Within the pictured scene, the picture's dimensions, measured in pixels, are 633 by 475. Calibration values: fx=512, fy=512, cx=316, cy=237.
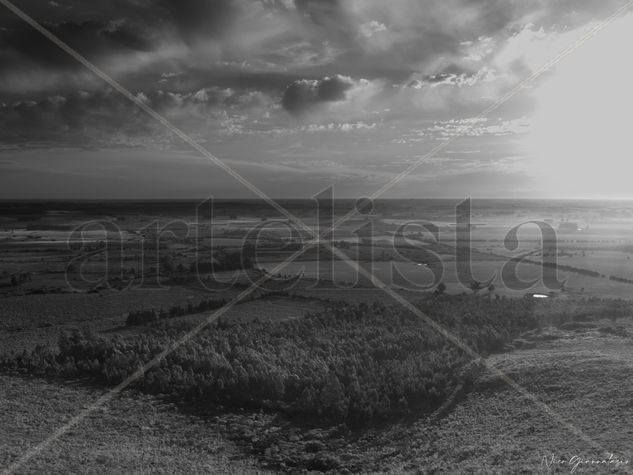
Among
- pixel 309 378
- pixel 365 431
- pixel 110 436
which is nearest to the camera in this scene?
pixel 110 436

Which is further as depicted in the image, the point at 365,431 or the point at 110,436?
the point at 365,431

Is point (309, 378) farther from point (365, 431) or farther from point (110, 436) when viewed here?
point (110, 436)

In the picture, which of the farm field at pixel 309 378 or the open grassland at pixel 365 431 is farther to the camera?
the farm field at pixel 309 378

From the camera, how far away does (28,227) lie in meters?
61.8

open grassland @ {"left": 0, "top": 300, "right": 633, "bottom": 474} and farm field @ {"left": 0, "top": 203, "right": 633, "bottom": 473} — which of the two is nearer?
open grassland @ {"left": 0, "top": 300, "right": 633, "bottom": 474}

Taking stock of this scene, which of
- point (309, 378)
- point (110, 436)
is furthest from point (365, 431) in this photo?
point (110, 436)

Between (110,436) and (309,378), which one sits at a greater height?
(309,378)

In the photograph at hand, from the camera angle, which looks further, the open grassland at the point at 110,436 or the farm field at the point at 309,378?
the farm field at the point at 309,378

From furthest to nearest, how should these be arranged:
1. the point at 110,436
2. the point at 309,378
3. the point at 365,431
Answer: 1. the point at 309,378
2. the point at 365,431
3. the point at 110,436

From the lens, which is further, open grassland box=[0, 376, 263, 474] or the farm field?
the farm field

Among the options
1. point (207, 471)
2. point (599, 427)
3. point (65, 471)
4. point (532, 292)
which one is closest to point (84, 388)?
point (65, 471)

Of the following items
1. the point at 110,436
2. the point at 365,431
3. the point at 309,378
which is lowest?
the point at 365,431

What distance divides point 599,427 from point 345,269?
2133 centimetres

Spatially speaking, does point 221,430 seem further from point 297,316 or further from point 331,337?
point 297,316
